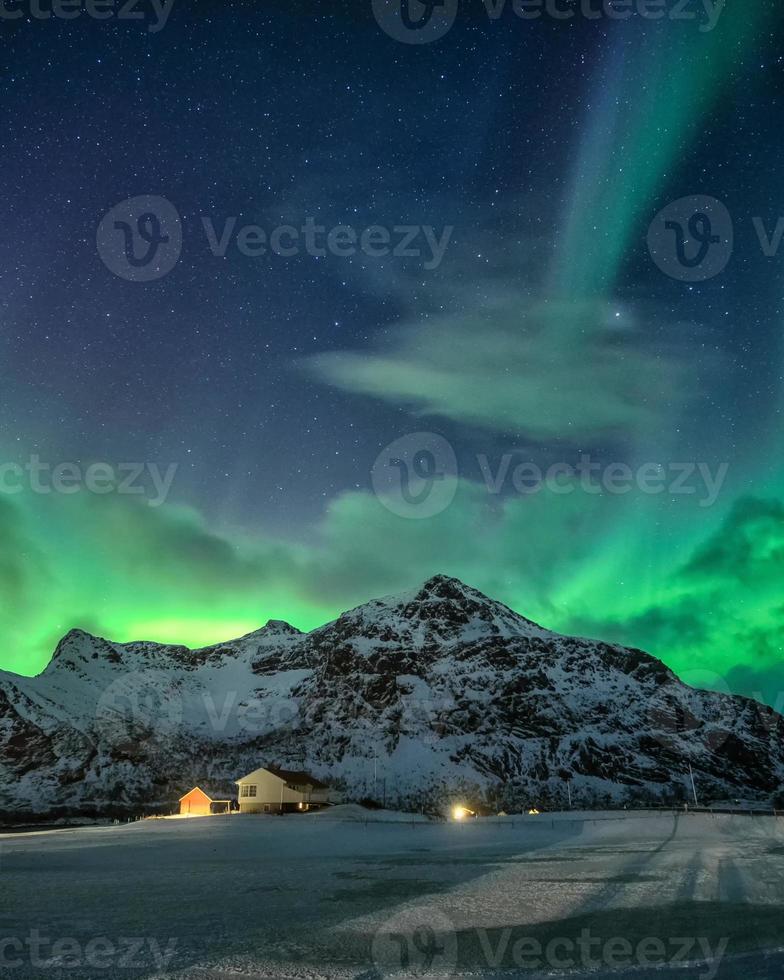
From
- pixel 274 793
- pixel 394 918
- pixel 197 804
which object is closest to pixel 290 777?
pixel 274 793

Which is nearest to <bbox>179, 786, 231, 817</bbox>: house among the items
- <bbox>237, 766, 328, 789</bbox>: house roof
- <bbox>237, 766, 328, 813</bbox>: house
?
<bbox>237, 766, 328, 813</bbox>: house

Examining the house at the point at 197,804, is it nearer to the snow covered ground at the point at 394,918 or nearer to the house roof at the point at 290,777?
the house roof at the point at 290,777

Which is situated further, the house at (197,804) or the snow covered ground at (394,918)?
the house at (197,804)

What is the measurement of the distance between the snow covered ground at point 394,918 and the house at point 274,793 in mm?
74104

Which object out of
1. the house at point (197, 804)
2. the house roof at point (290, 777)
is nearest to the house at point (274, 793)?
the house roof at point (290, 777)

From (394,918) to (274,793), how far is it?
307ft

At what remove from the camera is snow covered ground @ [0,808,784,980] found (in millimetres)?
11688

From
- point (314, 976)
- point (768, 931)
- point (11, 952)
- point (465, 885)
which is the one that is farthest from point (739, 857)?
point (11, 952)

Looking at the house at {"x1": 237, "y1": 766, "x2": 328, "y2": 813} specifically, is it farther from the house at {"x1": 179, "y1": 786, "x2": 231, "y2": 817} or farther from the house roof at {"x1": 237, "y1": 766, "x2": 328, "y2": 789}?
the house at {"x1": 179, "y1": 786, "x2": 231, "y2": 817}

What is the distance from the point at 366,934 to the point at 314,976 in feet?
11.6

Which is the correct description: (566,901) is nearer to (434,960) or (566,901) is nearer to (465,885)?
(465,885)

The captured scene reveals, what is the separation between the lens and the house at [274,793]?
330ft

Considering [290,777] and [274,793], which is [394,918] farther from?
[290,777]

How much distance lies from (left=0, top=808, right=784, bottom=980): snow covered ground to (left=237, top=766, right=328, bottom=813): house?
74.1 meters
